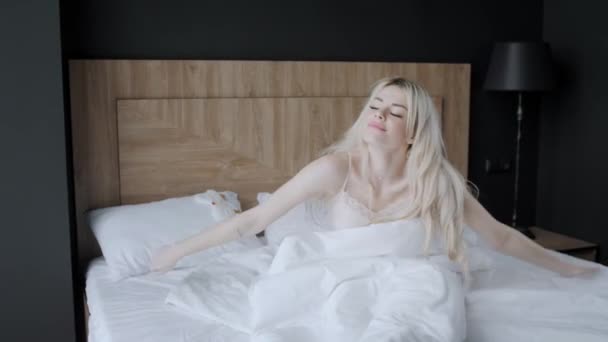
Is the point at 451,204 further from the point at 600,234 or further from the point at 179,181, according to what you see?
the point at 600,234

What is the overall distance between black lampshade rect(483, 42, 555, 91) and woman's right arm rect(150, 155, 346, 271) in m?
1.44

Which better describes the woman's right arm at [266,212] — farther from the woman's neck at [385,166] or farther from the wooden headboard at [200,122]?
the wooden headboard at [200,122]

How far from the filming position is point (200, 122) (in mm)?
2912

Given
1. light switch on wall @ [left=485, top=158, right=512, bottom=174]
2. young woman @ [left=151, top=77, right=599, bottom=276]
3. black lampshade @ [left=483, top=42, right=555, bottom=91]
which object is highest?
black lampshade @ [left=483, top=42, right=555, bottom=91]

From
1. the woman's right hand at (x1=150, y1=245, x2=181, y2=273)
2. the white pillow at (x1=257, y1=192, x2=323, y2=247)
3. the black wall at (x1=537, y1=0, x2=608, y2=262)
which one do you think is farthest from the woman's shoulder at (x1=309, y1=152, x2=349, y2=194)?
the black wall at (x1=537, y1=0, x2=608, y2=262)

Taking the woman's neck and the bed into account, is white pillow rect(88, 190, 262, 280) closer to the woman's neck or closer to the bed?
the bed

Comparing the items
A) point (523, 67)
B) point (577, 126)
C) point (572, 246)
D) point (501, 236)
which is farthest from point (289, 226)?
point (577, 126)

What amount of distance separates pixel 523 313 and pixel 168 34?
190 centimetres

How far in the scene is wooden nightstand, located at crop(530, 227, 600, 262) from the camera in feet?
11.0

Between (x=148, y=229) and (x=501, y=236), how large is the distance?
1360mm

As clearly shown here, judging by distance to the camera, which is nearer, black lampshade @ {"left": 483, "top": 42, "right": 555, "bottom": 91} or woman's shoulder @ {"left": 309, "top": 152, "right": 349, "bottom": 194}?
woman's shoulder @ {"left": 309, "top": 152, "right": 349, "bottom": 194}

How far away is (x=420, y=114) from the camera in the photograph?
2119mm

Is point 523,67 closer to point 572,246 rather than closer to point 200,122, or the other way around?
point 572,246

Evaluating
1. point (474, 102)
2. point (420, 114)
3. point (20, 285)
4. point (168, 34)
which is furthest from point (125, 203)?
point (474, 102)
